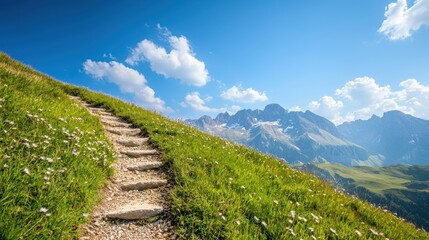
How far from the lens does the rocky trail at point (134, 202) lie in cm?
557

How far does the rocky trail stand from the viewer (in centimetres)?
557

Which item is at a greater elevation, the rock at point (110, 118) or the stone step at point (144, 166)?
the rock at point (110, 118)

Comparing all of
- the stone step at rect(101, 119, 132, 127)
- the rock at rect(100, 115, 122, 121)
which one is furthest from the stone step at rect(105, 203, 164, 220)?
the rock at rect(100, 115, 122, 121)

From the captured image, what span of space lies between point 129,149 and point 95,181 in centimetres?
402

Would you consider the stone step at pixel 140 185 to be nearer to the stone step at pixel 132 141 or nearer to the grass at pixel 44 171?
the grass at pixel 44 171

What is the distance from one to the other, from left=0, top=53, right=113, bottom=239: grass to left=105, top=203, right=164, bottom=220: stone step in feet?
1.92

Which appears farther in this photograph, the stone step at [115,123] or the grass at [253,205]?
the stone step at [115,123]

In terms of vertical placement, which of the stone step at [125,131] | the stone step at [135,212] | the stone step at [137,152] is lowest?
the stone step at [135,212]

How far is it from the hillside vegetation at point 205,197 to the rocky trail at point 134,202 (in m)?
0.32

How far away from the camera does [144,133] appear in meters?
13.1

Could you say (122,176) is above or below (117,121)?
below

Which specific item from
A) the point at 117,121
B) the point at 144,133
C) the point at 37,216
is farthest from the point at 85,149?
the point at 117,121

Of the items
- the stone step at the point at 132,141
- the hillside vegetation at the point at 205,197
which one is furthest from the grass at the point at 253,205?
Answer: the stone step at the point at 132,141

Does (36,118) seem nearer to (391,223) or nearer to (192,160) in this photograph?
(192,160)
